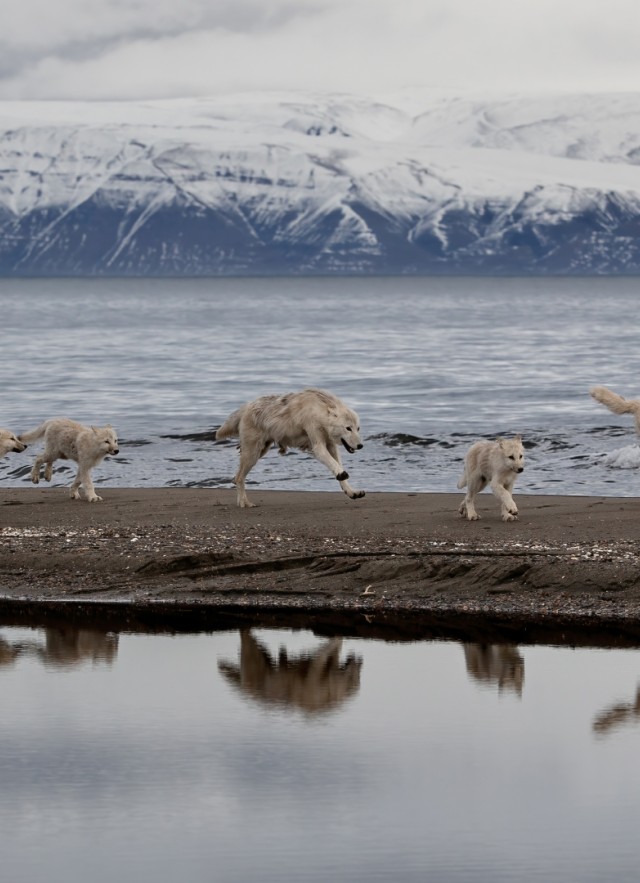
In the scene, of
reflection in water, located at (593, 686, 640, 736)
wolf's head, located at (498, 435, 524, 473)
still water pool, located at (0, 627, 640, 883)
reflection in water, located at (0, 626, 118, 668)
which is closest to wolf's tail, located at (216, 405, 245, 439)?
wolf's head, located at (498, 435, 524, 473)

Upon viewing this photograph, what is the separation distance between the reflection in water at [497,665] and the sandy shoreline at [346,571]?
0.36 metres

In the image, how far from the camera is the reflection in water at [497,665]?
9.25 metres

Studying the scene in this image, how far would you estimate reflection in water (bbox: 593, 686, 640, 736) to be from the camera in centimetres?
818

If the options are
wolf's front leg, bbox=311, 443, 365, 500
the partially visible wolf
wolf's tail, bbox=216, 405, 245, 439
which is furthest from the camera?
the partially visible wolf

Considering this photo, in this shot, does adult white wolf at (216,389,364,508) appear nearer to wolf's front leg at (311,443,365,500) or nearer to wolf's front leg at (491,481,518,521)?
wolf's front leg at (311,443,365,500)

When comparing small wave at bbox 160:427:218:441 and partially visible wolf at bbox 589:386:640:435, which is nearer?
partially visible wolf at bbox 589:386:640:435

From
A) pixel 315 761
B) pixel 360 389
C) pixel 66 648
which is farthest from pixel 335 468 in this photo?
pixel 360 389

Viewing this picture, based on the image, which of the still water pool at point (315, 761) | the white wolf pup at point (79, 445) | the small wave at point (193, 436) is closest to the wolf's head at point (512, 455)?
the white wolf pup at point (79, 445)

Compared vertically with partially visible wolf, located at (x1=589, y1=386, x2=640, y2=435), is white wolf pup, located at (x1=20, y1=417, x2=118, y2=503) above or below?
below

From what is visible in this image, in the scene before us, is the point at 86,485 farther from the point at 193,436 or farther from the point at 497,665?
the point at 193,436

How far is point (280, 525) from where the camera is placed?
1506 centimetres

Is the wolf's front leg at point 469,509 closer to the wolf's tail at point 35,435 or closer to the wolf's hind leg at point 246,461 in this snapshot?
the wolf's hind leg at point 246,461

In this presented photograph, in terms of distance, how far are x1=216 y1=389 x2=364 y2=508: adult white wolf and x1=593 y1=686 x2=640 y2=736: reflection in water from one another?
7.71 m

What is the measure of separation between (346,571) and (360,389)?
97.1 ft
